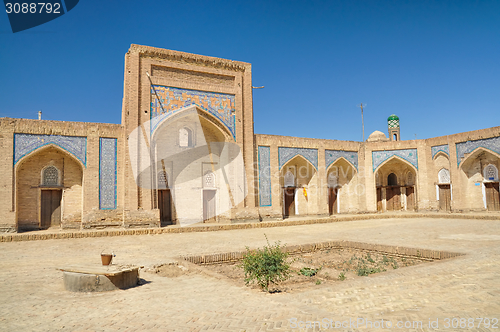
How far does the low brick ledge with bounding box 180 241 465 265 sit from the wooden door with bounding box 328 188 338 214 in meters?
10.1

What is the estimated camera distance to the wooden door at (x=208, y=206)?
15367mm

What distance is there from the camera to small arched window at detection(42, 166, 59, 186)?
41.3 feet

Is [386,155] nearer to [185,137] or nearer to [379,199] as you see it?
[379,199]

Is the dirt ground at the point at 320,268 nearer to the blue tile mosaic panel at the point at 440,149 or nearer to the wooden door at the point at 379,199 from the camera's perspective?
the blue tile mosaic panel at the point at 440,149

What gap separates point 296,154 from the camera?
17.0m

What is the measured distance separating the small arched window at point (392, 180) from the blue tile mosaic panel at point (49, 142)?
52.3ft

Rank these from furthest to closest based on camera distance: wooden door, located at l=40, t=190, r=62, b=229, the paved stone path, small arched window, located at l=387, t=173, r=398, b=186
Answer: small arched window, located at l=387, t=173, r=398, b=186 → wooden door, located at l=40, t=190, r=62, b=229 → the paved stone path

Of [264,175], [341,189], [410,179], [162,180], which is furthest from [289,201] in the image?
[410,179]

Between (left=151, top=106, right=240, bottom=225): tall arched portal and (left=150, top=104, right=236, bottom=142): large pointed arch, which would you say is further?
(left=151, top=106, right=240, bottom=225): tall arched portal

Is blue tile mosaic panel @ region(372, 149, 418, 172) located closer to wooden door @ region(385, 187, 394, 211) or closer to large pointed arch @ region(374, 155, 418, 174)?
large pointed arch @ region(374, 155, 418, 174)

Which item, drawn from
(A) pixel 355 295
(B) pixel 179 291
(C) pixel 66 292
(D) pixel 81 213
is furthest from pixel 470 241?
(D) pixel 81 213

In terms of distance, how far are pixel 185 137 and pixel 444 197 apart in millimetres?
13105

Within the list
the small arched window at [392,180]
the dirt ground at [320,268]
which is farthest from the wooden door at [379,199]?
the dirt ground at [320,268]

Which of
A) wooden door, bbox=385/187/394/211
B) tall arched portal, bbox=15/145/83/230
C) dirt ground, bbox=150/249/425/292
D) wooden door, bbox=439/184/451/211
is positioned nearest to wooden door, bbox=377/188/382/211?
wooden door, bbox=385/187/394/211
